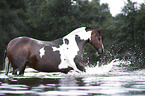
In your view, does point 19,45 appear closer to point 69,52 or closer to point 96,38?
point 69,52

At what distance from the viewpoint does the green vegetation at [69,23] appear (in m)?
47.1

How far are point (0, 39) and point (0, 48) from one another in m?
1.59

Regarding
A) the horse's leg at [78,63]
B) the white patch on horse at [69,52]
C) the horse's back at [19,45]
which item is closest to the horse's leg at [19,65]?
the horse's back at [19,45]

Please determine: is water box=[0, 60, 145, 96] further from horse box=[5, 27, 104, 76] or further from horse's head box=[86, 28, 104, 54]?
horse's head box=[86, 28, 104, 54]

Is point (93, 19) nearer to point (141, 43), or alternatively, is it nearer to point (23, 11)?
point (23, 11)

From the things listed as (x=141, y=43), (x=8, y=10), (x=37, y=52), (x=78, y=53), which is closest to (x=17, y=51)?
(x=37, y=52)

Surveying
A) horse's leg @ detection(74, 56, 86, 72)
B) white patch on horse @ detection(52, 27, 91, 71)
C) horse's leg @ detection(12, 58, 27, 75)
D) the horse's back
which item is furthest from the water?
the horse's back

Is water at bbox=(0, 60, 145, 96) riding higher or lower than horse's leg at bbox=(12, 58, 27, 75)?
lower

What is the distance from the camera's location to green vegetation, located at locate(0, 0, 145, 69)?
4709 cm

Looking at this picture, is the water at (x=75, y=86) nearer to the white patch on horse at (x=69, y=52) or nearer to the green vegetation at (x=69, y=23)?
the white patch on horse at (x=69, y=52)

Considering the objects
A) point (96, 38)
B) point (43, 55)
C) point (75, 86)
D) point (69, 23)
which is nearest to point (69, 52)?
point (43, 55)

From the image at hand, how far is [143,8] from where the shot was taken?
1986 inches

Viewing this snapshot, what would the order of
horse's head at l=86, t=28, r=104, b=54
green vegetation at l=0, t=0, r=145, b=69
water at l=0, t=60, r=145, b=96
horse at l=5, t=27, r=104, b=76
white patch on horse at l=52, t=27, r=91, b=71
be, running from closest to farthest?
water at l=0, t=60, r=145, b=96 → horse at l=5, t=27, r=104, b=76 → white patch on horse at l=52, t=27, r=91, b=71 → horse's head at l=86, t=28, r=104, b=54 → green vegetation at l=0, t=0, r=145, b=69

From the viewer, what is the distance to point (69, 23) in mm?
57562
